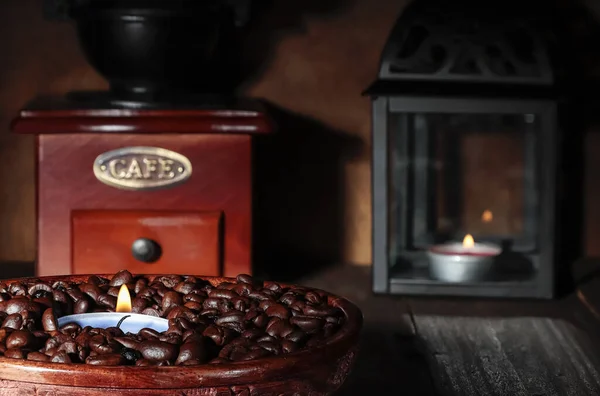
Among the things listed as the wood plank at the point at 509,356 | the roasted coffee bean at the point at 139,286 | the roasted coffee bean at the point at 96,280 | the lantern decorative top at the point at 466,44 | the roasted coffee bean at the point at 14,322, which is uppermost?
the lantern decorative top at the point at 466,44

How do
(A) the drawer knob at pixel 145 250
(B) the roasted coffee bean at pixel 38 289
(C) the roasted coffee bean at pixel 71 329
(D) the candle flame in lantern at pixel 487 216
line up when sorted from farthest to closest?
(D) the candle flame in lantern at pixel 487 216, (A) the drawer knob at pixel 145 250, (B) the roasted coffee bean at pixel 38 289, (C) the roasted coffee bean at pixel 71 329

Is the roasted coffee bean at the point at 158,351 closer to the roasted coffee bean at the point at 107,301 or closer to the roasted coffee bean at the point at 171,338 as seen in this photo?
the roasted coffee bean at the point at 171,338

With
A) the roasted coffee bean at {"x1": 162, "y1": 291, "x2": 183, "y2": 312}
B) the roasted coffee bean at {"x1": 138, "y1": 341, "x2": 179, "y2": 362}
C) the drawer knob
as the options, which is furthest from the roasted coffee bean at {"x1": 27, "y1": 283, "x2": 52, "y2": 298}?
the drawer knob

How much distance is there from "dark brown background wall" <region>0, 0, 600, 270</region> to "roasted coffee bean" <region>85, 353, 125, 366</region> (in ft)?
4.26

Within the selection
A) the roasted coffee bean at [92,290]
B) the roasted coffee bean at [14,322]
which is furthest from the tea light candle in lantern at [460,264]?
the roasted coffee bean at [14,322]

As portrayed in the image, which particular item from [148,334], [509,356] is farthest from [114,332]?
[509,356]

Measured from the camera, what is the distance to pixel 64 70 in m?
1.91

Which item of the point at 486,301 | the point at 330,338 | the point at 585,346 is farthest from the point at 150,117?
the point at 330,338

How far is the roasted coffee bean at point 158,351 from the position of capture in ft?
2.18

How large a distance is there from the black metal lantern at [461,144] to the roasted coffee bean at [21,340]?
95 centimetres

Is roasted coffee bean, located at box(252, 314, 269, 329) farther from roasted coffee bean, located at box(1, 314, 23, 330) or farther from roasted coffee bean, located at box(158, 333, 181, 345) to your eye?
roasted coffee bean, located at box(1, 314, 23, 330)

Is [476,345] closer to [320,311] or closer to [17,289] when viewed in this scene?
[320,311]

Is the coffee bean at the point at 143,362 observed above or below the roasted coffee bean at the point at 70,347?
below

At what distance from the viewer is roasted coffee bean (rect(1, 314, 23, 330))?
74cm
